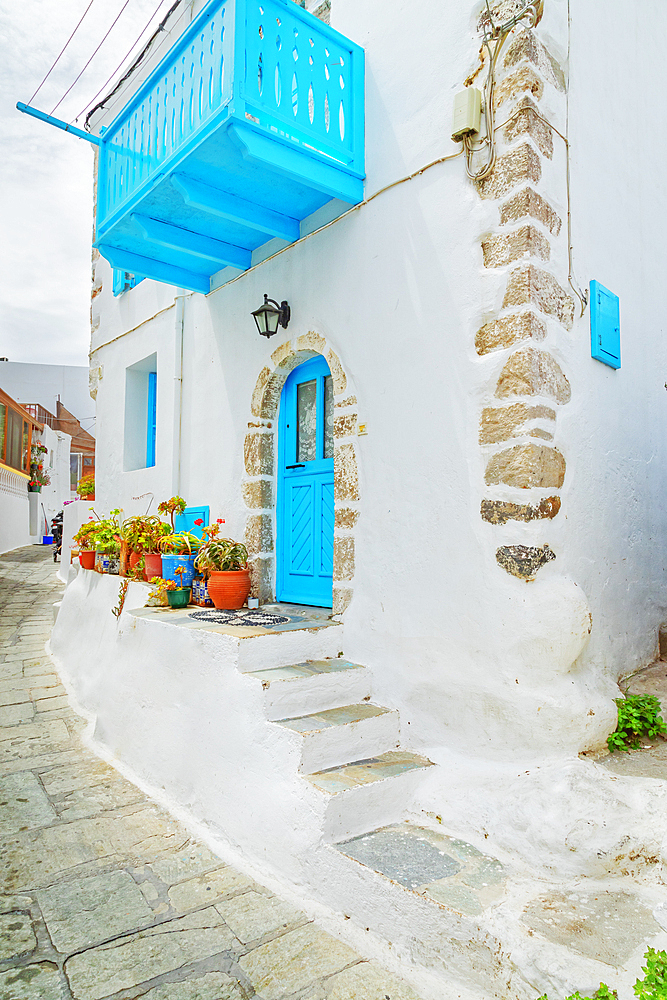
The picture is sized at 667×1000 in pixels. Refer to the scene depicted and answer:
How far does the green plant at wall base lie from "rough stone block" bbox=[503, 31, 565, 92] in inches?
134

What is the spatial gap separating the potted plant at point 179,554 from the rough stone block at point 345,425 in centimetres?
191

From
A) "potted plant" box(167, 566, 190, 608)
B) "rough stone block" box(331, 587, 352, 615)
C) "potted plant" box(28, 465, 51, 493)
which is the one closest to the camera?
"rough stone block" box(331, 587, 352, 615)

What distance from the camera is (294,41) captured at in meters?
3.94

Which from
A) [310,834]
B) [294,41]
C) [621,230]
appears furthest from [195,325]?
[310,834]

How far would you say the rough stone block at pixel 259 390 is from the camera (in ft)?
17.0

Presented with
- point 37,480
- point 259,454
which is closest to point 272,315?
point 259,454

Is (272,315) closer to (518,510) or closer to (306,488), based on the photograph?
(306,488)

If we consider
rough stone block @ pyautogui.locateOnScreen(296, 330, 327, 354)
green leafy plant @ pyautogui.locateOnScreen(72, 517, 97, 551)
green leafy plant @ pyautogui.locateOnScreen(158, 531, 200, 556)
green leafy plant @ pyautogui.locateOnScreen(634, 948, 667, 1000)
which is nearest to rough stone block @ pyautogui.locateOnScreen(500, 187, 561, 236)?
rough stone block @ pyautogui.locateOnScreen(296, 330, 327, 354)

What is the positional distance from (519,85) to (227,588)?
371 centimetres

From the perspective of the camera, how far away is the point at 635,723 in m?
3.30

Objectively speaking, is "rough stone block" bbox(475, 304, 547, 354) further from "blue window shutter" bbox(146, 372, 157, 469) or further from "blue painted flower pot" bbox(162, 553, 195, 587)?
"blue window shutter" bbox(146, 372, 157, 469)

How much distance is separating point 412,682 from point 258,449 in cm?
241

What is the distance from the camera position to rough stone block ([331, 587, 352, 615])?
4.19 meters

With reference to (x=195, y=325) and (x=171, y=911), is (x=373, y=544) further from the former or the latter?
(x=195, y=325)
